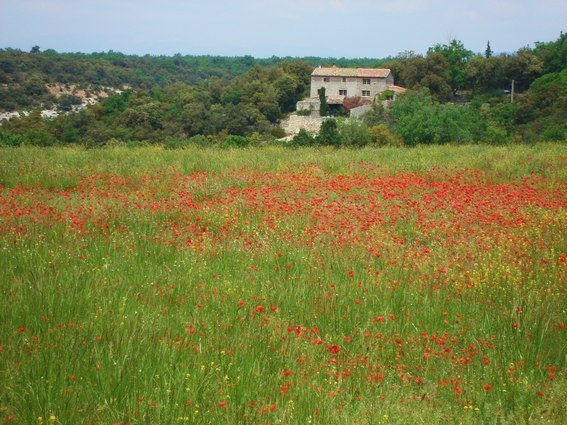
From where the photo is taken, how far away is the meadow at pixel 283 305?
11.9 ft

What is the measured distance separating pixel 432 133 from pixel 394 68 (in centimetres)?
5258

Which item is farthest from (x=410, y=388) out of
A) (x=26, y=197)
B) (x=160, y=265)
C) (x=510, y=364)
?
(x=26, y=197)

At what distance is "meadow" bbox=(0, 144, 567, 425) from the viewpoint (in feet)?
11.9

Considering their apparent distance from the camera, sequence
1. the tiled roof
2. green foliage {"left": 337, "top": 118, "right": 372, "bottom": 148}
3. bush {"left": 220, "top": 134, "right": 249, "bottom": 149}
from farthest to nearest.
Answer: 1. the tiled roof
2. green foliage {"left": 337, "top": 118, "right": 372, "bottom": 148}
3. bush {"left": 220, "top": 134, "right": 249, "bottom": 149}

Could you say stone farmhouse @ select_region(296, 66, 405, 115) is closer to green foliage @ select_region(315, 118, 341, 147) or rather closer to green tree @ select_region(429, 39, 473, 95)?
green tree @ select_region(429, 39, 473, 95)

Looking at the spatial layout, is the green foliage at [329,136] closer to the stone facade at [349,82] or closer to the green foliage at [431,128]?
the green foliage at [431,128]

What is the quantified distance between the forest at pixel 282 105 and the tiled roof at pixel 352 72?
3.03 meters

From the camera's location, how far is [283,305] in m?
5.54

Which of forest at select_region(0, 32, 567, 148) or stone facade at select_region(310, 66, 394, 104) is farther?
stone facade at select_region(310, 66, 394, 104)

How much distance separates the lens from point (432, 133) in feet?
92.5

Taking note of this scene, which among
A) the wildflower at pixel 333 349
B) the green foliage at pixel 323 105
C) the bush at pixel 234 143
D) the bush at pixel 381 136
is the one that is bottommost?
the wildflower at pixel 333 349

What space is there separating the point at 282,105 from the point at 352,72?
403 inches

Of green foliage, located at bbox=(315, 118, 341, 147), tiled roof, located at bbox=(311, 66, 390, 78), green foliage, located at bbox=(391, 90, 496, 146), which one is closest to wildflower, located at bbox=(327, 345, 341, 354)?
green foliage, located at bbox=(315, 118, 341, 147)

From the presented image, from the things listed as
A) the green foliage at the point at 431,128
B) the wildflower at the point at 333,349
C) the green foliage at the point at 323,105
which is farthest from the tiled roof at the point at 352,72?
the wildflower at the point at 333,349
